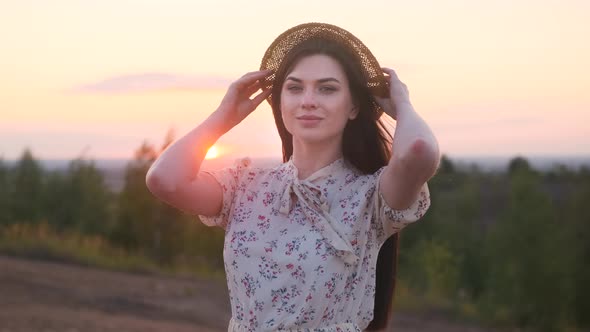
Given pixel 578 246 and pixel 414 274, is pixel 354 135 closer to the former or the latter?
pixel 414 274

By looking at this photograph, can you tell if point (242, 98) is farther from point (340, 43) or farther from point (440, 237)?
point (440, 237)

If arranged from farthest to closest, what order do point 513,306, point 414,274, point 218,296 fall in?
point 513,306
point 414,274
point 218,296

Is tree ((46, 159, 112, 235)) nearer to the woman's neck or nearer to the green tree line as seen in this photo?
the green tree line

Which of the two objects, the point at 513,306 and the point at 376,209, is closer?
the point at 376,209

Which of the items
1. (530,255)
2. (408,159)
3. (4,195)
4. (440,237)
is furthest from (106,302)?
(440,237)

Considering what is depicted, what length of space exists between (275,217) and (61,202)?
68.3 feet

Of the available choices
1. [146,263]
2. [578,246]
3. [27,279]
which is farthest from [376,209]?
[578,246]

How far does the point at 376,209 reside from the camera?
8.54ft

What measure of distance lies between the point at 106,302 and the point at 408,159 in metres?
9.52

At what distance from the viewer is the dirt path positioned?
9.44 m

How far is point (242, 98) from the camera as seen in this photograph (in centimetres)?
287

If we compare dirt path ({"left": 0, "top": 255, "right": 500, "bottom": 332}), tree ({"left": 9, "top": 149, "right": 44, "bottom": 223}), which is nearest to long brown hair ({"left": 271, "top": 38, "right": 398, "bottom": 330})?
dirt path ({"left": 0, "top": 255, "right": 500, "bottom": 332})

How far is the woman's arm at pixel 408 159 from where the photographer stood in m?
2.36

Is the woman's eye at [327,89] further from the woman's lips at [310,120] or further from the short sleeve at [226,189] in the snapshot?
the short sleeve at [226,189]
